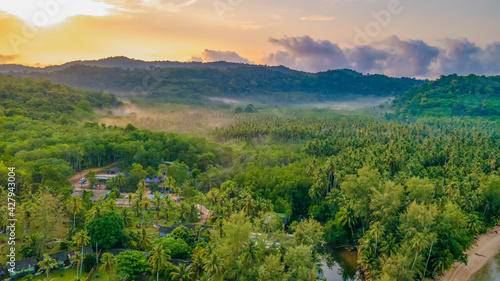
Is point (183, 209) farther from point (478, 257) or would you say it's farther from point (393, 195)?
point (478, 257)

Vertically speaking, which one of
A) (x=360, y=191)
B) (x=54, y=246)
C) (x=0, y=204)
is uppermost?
(x=360, y=191)

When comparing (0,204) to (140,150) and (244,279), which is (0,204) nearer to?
(244,279)

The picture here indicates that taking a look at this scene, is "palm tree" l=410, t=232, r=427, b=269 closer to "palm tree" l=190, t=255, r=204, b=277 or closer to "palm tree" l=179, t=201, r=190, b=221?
"palm tree" l=190, t=255, r=204, b=277

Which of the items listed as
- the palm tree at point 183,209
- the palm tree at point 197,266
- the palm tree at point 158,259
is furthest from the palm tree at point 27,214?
the palm tree at point 197,266

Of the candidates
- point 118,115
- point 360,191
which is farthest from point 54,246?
point 118,115

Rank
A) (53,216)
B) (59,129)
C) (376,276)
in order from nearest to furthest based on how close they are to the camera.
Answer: (376,276) < (53,216) < (59,129)
